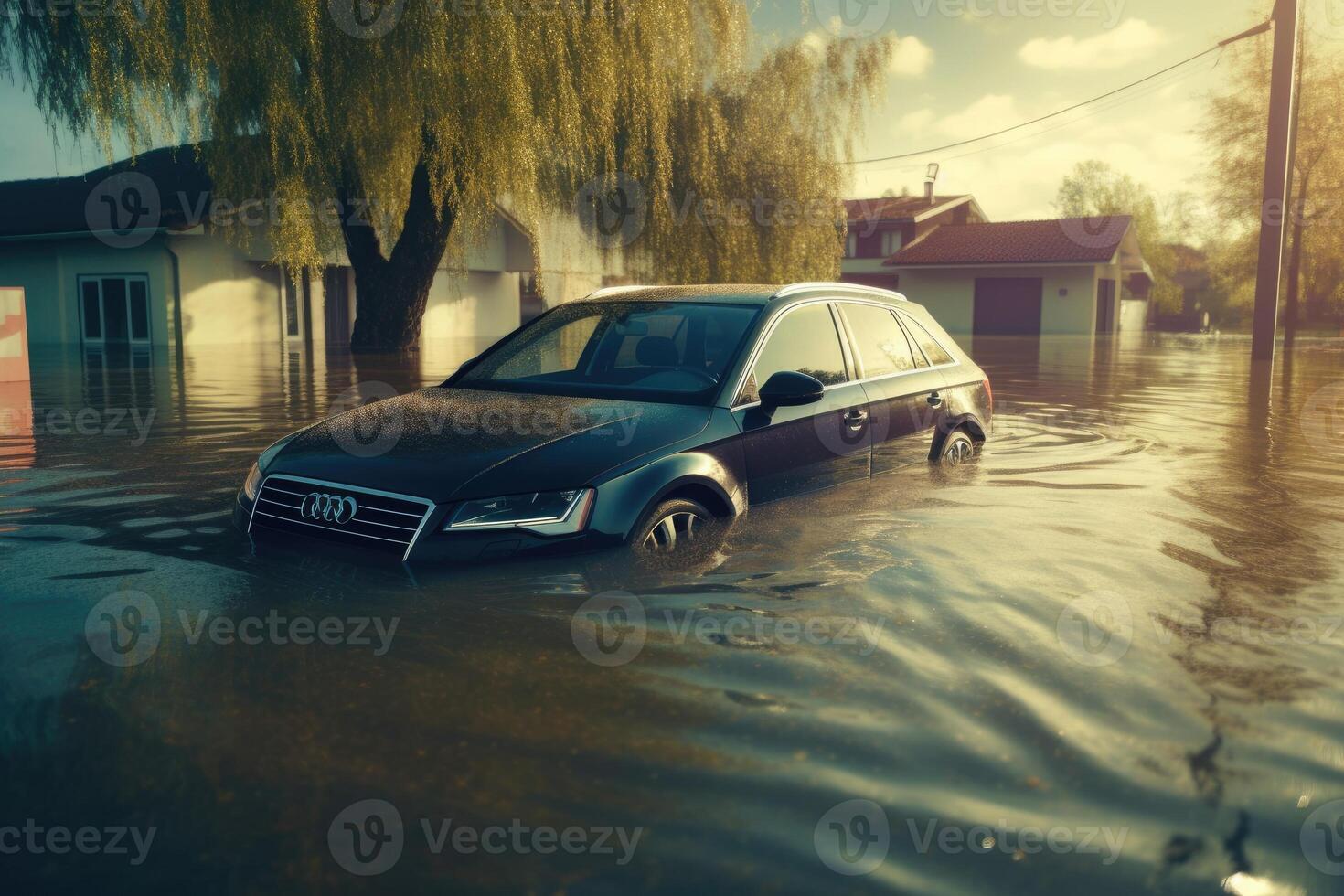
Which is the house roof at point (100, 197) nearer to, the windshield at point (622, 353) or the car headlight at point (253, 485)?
the windshield at point (622, 353)

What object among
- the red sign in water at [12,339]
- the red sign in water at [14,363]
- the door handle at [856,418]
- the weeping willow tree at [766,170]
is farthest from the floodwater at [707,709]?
the weeping willow tree at [766,170]

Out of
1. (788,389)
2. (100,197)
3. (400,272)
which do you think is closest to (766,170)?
(400,272)

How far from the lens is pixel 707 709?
3.44 metres

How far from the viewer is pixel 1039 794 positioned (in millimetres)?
2883

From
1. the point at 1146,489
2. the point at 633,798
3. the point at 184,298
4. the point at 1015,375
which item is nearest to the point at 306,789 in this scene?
the point at 633,798

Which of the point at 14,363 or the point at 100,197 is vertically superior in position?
the point at 100,197

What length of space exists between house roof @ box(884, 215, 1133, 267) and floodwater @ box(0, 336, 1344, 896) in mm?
45344

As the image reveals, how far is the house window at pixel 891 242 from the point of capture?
179 ft

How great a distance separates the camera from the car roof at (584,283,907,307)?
20.4 ft

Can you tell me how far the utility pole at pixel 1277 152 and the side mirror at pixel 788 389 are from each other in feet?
52.3

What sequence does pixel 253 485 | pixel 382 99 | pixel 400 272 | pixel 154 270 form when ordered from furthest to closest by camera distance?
1. pixel 154 270
2. pixel 400 272
3. pixel 382 99
4. pixel 253 485

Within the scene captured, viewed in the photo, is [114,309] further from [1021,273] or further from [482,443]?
[1021,273]

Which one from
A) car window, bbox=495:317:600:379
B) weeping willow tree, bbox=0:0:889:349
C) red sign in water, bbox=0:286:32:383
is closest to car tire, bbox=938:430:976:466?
car window, bbox=495:317:600:379

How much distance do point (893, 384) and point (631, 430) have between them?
2341 millimetres
